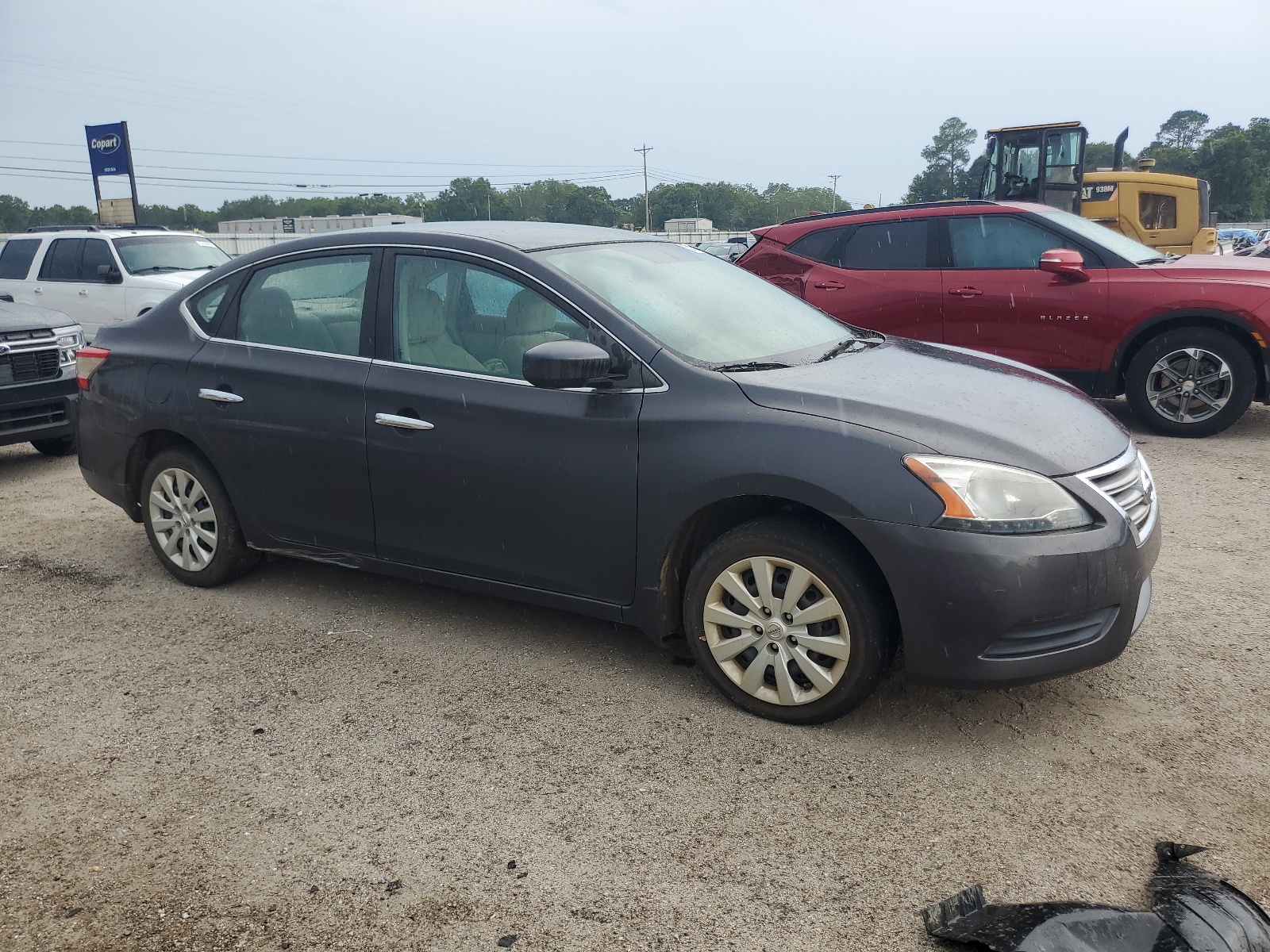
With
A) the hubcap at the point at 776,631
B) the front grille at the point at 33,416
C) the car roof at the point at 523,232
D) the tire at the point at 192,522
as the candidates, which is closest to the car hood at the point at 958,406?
the hubcap at the point at 776,631

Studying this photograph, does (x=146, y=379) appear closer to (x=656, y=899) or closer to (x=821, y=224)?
(x=656, y=899)

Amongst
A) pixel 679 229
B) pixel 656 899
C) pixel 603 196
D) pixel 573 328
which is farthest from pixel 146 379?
pixel 603 196

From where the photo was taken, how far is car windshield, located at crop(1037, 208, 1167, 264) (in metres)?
8.22

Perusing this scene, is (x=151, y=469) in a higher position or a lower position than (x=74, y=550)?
higher

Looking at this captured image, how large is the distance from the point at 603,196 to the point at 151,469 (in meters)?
86.5

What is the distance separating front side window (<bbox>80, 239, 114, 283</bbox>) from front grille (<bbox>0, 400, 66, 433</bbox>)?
5836 millimetres

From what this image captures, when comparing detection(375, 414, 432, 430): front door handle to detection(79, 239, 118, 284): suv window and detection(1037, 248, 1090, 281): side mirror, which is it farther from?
detection(79, 239, 118, 284): suv window

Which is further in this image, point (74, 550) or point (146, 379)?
point (74, 550)

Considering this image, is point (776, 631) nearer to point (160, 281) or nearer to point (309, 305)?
point (309, 305)

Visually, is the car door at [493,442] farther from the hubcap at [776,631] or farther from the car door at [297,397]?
the hubcap at [776,631]

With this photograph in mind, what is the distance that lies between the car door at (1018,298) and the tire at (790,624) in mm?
5584

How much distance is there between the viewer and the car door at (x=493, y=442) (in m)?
3.74

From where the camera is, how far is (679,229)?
272ft

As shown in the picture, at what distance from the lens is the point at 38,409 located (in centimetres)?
786
